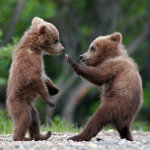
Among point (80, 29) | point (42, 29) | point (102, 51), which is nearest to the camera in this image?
point (42, 29)

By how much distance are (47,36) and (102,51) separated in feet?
3.10

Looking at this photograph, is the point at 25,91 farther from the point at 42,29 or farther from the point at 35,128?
the point at 42,29

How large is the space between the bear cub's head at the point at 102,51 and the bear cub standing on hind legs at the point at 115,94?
48 cm

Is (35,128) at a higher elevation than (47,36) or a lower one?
lower

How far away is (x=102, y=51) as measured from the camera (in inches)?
408

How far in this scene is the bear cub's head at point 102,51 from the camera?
10.3 meters

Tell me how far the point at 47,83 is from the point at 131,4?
23.0 m

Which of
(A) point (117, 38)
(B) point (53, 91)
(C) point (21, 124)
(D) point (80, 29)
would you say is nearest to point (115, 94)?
(B) point (53, 91)

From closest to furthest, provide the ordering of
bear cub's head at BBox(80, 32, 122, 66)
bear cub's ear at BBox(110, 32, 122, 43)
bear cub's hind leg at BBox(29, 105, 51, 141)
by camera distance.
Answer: bear cub's hind leg at BBox(29, 105, 51, 141), bear cub's head at BBox(80, 32, 122, 66), bear cub's ear at BBox(110, 32, 122, 43)

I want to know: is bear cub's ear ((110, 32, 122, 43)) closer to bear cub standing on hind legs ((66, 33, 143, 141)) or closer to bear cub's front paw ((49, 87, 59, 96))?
bear cub standing on hind legs ((66, 33, 143, 141))

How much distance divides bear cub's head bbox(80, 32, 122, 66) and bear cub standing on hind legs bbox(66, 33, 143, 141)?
1.56 ft

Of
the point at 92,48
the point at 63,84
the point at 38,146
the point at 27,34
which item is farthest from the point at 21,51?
the point at 63,84

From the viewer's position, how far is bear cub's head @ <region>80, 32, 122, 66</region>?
10305mm

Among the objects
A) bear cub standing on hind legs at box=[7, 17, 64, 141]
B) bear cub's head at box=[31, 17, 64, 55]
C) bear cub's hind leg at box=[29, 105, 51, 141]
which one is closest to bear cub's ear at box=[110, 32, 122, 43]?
bear cub's head at box=[31, 17, 64, 55]
